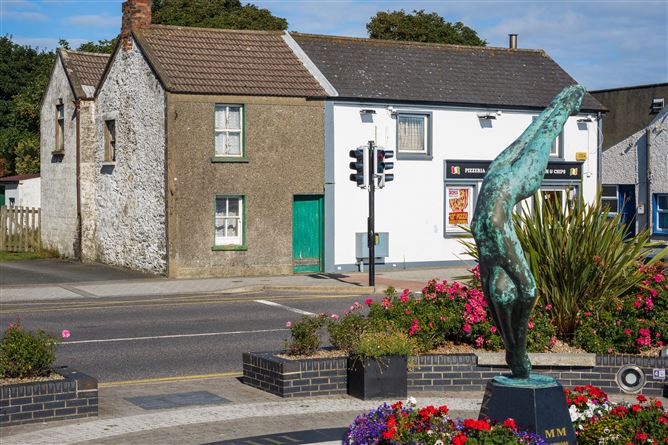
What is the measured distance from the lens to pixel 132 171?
31078mm

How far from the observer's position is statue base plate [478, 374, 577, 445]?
26.6 feet

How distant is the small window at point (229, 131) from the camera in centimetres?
2925

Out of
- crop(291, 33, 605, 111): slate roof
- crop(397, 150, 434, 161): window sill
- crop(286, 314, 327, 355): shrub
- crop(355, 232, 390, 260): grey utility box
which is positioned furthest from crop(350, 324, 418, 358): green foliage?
crop(397, 150, 434, 161): window sill

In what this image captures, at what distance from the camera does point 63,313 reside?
20859 mm

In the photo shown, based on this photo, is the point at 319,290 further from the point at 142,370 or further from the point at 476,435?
the point at 476,435

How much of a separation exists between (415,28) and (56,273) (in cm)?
3561

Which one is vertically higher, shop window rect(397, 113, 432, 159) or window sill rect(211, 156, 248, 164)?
shop window rect(397, 113, 432, 159)

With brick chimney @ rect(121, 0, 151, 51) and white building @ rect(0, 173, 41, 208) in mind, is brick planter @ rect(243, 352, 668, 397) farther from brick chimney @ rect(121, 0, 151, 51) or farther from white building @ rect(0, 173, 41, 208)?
white building @ rect(0, 173, 41, 208)

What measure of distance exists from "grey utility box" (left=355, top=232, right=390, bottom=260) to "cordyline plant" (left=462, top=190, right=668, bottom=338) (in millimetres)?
17061

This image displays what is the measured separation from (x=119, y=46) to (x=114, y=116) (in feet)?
7.18

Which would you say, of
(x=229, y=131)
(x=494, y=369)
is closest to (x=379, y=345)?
(x=494, y=369)

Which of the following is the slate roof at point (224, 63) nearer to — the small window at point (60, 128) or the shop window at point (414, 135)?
the shop window at point (414, 135)

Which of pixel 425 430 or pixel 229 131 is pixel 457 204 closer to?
pixel 229 131

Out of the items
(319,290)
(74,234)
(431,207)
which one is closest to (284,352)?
(319,290)
